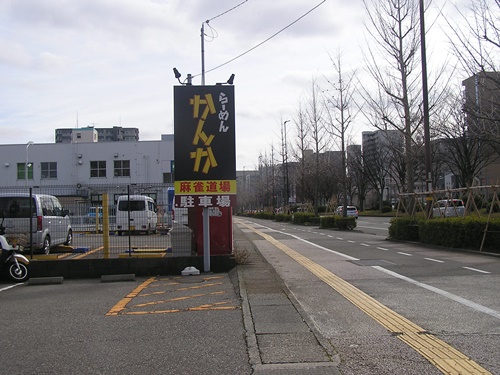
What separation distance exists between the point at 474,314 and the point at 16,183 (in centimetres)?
4972

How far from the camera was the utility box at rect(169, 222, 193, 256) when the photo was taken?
1174 cm

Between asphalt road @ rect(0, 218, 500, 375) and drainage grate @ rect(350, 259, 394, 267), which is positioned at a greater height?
asphalt road @ rect(0, 218, 500, 375)

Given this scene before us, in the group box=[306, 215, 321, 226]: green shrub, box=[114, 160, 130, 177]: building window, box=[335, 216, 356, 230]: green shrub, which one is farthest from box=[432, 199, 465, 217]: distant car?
box=[114, 160, 130, 177]: building window

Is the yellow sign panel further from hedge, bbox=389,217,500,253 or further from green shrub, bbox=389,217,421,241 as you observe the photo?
green shrub, bbox=389,217,421,241

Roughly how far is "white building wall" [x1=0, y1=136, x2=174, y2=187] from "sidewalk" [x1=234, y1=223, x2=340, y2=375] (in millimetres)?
39953

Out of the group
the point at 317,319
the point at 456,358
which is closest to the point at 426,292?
the point at 317,319

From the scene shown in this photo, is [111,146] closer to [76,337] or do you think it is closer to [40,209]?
[40,209]

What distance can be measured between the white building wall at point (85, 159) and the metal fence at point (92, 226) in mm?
33694

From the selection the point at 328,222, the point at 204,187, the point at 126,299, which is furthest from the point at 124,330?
the point at 328,222

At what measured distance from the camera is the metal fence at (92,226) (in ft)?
38.1

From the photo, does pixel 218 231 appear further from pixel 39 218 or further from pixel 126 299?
pixel 39 218

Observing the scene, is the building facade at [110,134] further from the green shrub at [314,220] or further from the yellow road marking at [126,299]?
the yellow road marking at [126,299]

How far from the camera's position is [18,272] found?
10.5 meters

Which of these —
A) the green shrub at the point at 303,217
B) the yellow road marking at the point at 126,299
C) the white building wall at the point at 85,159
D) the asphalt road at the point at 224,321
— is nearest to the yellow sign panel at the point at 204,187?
the asphalt road at the point at 224,321
